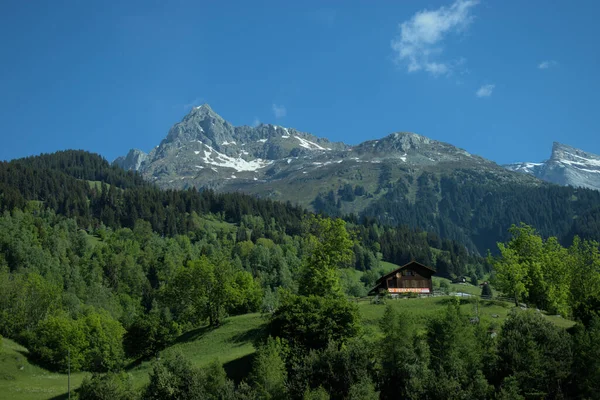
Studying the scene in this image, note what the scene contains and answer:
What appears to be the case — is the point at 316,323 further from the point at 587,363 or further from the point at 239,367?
the point at 587,363

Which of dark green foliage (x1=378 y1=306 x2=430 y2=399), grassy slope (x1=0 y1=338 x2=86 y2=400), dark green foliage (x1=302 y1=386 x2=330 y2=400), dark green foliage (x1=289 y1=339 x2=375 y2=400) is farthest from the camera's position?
grassy slope (x1=0 y1=338 x2=86 y2=400)

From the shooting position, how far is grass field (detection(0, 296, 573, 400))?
72312 mm

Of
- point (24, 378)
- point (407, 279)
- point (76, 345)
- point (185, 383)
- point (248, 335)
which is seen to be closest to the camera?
point (185, 383)

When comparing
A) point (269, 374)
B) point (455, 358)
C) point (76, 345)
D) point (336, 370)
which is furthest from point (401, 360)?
point (76, 345)

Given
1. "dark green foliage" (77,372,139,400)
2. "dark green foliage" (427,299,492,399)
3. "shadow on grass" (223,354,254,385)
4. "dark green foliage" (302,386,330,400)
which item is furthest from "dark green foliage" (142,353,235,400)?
"dark green foliage" (427,299,492,399)

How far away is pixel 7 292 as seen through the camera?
115 meters

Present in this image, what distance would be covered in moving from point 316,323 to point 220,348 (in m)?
18.2

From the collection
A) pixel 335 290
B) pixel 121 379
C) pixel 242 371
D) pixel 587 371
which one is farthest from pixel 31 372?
pixel 587 371

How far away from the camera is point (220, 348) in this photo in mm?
80188

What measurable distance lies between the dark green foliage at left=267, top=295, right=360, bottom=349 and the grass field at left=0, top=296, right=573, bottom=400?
4290 millimetres

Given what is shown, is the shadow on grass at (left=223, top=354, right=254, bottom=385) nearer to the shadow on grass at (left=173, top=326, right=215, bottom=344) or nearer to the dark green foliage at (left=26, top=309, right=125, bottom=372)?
the shadow on grass at (left=173, top=326, right=215, bottom=344)

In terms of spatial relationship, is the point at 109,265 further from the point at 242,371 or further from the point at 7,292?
the point at 242,371

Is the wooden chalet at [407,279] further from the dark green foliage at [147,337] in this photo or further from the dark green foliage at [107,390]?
the dark green foliage at [107,390]

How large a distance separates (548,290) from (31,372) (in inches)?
3184
